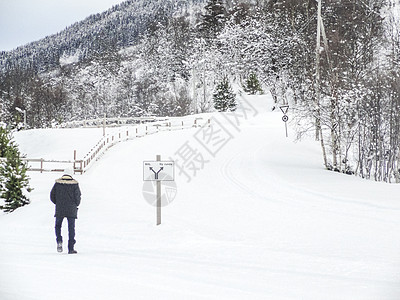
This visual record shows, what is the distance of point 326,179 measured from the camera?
1595cm

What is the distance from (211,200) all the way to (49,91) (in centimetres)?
6195

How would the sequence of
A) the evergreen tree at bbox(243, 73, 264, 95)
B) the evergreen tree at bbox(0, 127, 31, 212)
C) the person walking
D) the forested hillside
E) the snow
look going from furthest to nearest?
the evergreen tree at bbox(243, 73, 264, 95) → the forested hillside → the evergreen tree at bbox(0, 127, 31, 212) → the person walking → the snow

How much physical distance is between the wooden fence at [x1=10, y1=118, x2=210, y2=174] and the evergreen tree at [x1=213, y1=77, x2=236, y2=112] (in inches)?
417

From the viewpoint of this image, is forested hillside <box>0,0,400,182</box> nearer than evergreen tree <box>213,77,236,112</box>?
Yes

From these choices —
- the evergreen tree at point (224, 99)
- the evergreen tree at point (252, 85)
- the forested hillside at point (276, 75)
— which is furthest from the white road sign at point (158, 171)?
the evergreen tree at point (252, 85)

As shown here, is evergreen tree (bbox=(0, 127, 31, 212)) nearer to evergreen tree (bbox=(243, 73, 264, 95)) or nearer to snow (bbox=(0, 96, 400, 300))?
snow (bbox=(0, 96, 400, 300))

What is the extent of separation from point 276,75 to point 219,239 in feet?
154

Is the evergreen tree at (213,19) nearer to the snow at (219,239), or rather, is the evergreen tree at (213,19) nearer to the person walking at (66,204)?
the snow at (219,239)

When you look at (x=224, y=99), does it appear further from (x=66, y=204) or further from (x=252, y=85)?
(x=66, y=204)

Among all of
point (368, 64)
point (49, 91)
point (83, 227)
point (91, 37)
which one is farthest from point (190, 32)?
point (91, 37)

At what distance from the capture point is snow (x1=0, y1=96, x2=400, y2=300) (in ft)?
17.2

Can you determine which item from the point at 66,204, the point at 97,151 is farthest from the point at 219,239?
the point at 97,151

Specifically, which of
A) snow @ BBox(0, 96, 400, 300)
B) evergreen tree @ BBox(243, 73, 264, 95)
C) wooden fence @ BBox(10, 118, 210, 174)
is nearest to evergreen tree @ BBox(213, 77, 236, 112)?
evergreen tree @ BBox(243, 73, 264, 95)

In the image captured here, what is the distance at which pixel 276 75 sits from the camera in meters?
53.1
